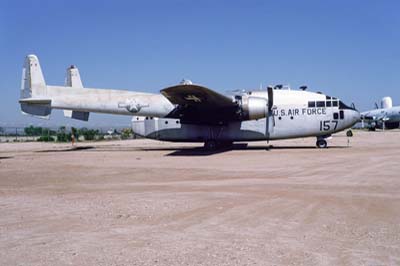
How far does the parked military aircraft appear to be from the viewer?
22578mm

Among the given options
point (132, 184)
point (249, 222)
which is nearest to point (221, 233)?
point (249, 222)

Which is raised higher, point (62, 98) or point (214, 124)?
point (62, 98)

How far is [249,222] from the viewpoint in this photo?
6.50 m

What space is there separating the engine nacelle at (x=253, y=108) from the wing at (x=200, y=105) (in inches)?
20.1

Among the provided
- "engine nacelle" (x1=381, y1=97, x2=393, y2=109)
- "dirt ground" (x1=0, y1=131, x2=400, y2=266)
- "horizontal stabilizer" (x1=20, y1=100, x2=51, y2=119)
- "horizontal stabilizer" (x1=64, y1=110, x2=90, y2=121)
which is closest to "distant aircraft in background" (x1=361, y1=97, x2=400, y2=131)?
"engine nacelle" (x1=381, y1=97, x2=393, y2=109)

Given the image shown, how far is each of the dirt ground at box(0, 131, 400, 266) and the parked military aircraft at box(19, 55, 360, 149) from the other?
9.95 m

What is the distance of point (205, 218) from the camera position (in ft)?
22.3

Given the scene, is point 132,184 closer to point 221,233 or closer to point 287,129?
point 221,233

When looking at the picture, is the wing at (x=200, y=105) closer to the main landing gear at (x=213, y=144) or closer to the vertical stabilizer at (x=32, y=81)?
the main landing gear at (x=213, y=144)

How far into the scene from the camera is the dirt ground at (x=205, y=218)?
4805mm

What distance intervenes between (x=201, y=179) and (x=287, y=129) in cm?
1265

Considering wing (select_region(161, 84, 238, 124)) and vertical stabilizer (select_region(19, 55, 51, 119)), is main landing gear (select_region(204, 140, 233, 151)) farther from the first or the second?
vertical stabilizer (select_region(19, 55, 51, 119))

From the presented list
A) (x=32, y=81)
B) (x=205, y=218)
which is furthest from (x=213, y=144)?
(x=205, y=218)

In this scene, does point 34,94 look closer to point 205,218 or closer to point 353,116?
point 353,116
